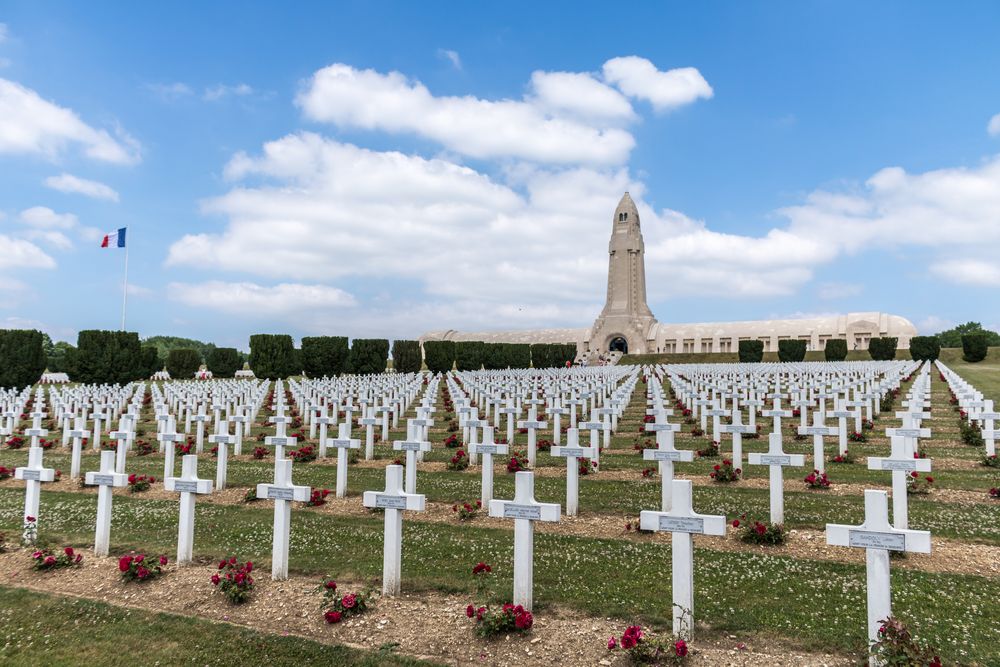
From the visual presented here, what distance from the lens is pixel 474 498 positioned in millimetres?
8141

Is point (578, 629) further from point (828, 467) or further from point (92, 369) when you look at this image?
point (92, 369)

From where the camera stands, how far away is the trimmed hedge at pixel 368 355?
37.8m

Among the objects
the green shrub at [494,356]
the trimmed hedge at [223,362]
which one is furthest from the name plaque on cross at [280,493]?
the green shrub at [494,356]

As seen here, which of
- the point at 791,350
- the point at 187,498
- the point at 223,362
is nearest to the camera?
the point at 187,498

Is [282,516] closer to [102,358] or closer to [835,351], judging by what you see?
[102,358]

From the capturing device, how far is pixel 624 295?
6850 centimetres

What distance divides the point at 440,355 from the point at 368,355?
5.89m

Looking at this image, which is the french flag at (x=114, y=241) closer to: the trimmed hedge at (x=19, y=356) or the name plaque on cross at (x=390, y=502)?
the trimmed hedge at (x=19, y=356)

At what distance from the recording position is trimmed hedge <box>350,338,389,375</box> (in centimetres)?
3775

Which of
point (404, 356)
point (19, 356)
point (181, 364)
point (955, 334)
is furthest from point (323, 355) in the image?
point (955, 334)

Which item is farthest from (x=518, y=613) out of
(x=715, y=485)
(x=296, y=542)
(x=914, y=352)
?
(x=914, y=352)

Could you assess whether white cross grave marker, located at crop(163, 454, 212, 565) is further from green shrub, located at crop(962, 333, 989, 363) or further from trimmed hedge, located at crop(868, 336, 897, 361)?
green shrub, located at crop(962, 333, 989, 363)

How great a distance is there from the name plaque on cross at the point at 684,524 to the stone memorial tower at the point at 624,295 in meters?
63.7

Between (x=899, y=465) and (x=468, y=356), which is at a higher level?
(x=468, y=356)
